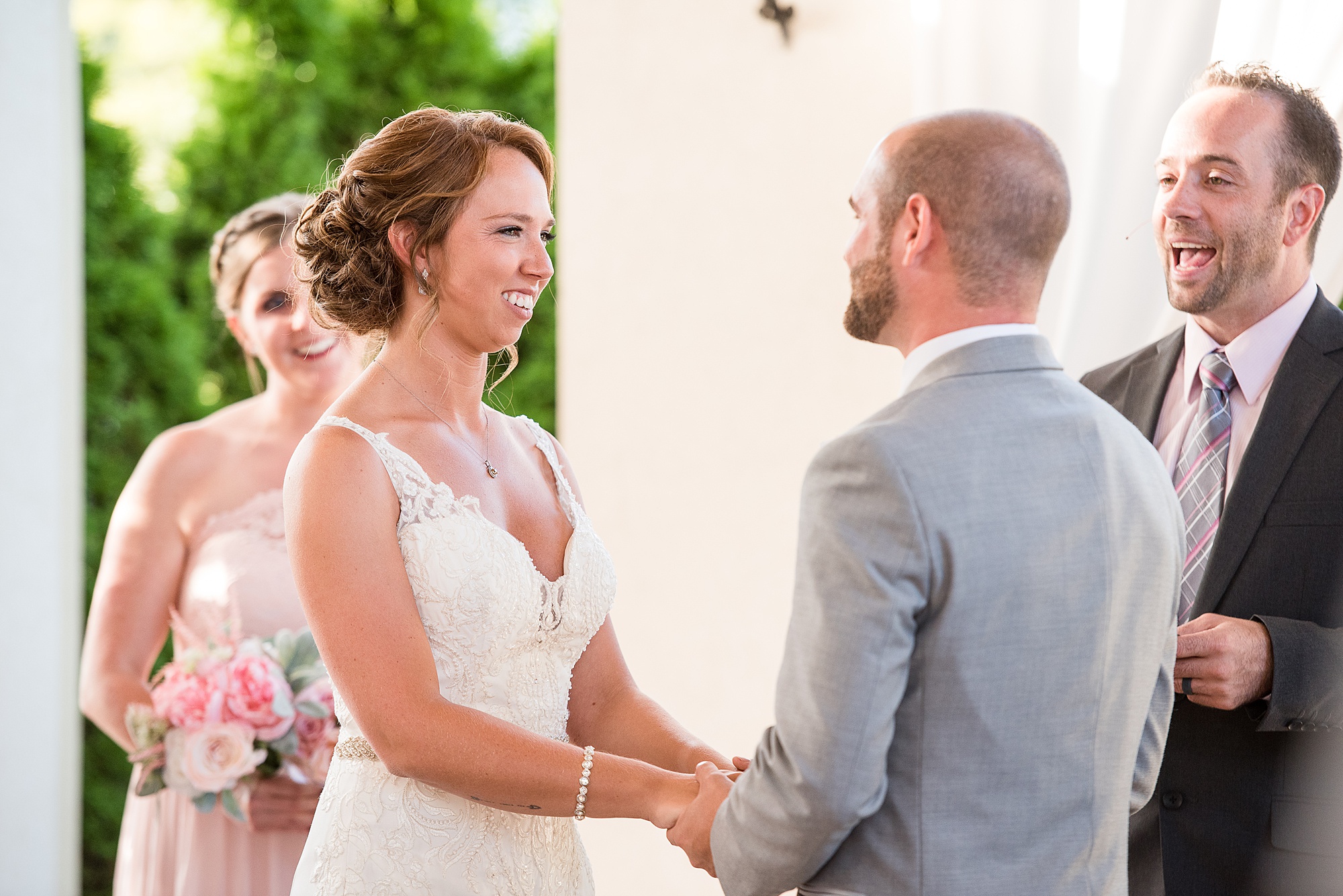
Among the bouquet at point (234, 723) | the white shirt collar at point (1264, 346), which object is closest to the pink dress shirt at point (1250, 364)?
the white shirt collar at point (1264, 346)

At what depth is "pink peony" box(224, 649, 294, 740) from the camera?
99.2 inches

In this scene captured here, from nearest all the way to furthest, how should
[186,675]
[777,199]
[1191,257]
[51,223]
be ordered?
1. [1191,257]
2. [186,675]
3. [777,199]
4. [51,223]

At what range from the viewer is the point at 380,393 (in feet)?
6.61

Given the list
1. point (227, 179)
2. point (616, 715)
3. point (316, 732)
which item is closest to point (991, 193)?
point (616, 715)

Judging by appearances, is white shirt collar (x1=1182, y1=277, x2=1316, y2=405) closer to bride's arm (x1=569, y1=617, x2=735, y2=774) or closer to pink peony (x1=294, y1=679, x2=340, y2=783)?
bride's arm (x1=569, y1=617, x2=735, y2=774)

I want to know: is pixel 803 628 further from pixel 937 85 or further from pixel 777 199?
pixel 777 199

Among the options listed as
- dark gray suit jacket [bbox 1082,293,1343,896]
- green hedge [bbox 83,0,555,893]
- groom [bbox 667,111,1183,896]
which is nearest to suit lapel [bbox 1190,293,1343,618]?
dark gray suit jacket [bbox 1082,293,1343,896]

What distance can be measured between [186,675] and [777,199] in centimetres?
206

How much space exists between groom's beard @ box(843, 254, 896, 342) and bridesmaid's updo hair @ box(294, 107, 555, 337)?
2.48 ft

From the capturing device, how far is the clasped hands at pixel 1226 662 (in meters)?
1.86

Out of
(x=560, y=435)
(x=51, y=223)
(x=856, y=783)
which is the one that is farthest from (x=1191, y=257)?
(x=51, y=223)

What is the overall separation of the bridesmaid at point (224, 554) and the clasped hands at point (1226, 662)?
1.81 meters

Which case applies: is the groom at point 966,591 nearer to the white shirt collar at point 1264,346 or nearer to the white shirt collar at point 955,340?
the white shirt collar at point 955,340

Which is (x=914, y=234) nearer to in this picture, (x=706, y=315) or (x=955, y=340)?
(x=955, y=340)
